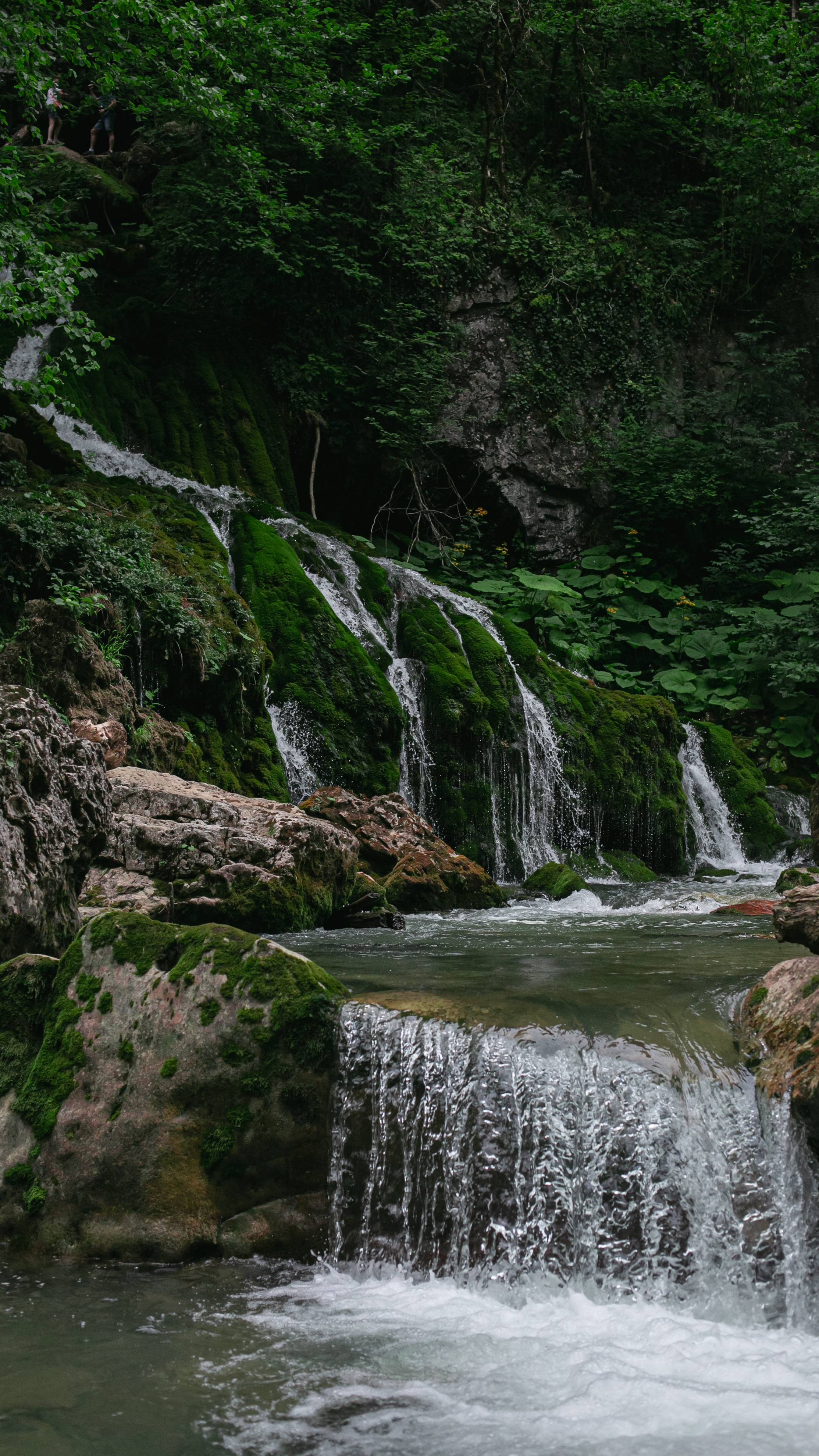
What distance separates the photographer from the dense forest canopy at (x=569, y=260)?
49.4ft

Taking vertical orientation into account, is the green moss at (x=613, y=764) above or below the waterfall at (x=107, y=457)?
below

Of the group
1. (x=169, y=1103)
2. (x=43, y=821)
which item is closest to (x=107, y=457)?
(x=43, y=821)

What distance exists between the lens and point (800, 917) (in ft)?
14.3

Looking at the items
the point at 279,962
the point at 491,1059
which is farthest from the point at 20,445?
the point at 491,1059

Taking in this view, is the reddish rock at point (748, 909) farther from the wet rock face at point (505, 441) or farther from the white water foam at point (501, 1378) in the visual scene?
the wet rock face at point (505, 441)

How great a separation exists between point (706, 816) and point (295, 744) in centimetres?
599

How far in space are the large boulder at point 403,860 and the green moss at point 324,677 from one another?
116 centimetres

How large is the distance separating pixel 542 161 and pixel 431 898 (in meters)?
17.8

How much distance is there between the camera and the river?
261 centimetres

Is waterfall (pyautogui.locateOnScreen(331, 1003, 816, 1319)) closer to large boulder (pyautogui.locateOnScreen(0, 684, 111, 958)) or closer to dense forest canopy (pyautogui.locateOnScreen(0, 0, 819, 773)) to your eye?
large boulder (pyautogui.locateOnScreen(0, 684, 111, 958))

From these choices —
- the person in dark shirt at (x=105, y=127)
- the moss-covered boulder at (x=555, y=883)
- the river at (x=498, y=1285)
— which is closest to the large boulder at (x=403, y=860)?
the moss-covered boulder at (x=555, y=883)

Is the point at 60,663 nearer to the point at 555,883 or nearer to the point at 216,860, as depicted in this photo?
the point at 216,860

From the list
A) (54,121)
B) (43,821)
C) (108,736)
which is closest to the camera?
(43,821)

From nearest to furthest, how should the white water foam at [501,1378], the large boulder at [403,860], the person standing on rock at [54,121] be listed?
the white water foam at [501,1378]
the large boulder at [403,860]
the person standing on rock at [54,121]
